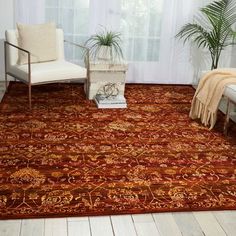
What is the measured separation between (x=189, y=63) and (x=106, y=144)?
8.11ft

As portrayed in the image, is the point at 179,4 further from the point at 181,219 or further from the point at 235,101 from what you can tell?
the point at 181,219

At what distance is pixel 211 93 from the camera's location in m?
3.94

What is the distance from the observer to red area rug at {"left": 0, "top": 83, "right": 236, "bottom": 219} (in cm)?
260

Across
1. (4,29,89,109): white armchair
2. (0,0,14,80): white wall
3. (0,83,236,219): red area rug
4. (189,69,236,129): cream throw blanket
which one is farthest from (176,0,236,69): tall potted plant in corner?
(0,0,14,80): white wall

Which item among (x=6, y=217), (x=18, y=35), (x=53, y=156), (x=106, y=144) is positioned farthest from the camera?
(x=18, y=35)

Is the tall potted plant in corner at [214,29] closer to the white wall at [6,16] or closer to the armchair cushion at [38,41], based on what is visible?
the armchair cushion at [38,41]

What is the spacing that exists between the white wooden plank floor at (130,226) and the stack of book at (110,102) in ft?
6.97

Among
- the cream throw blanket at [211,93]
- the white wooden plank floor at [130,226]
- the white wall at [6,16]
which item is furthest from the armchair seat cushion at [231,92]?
the white wall at [6,16]

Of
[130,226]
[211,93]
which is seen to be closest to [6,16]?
[211,93]

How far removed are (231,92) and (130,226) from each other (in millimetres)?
1825

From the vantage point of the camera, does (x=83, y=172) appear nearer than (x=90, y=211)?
No

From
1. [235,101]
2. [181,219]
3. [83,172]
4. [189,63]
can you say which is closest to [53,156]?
[83,172]

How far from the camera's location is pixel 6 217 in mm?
2393

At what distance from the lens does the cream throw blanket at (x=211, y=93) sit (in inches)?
152
